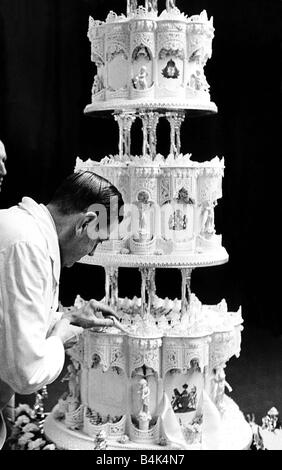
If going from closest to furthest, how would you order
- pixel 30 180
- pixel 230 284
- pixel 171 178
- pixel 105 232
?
pixel 105 232 < pixel 171 178 < pixel 30 180 < pixel 230 284

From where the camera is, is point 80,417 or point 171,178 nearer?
point 171,178

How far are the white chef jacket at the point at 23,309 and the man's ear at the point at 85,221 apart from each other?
1.16ft

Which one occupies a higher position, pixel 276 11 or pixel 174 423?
pixel 276 11

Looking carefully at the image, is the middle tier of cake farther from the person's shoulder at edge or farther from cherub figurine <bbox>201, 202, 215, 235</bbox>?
the person's shoulder at edge

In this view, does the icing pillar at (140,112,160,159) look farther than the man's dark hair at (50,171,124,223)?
Yes

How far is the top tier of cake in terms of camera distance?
15.9ft

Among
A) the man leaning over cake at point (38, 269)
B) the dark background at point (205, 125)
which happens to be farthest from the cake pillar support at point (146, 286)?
the man leaning over cake at point (38, 269)

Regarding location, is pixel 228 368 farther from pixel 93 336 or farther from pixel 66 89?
pixel 66 89

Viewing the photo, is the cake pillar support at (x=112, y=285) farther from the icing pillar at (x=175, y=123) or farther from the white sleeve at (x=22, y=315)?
the white sleeve at (x=22, y=315)

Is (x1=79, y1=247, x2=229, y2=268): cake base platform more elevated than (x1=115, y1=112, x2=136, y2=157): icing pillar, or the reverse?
(x1=115, y1=112, x2=136, y2=157): icing pillar

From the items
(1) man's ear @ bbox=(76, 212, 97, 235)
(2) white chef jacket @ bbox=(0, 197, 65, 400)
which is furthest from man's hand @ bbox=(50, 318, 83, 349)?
(1) man's ear @ bbox=(76, 212, 97, 235)

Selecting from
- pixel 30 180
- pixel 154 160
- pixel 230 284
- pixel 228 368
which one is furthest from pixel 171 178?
pixel 228 368

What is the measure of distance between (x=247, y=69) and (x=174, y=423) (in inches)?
128

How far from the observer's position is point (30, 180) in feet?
20.3
